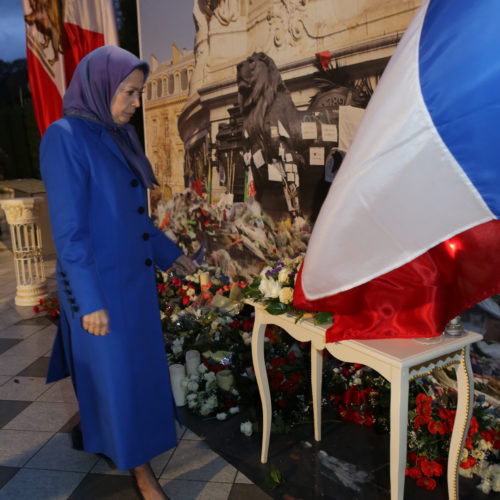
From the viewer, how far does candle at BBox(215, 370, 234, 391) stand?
9.28ft

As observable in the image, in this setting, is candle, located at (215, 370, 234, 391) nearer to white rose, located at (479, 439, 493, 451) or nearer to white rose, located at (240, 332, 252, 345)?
white rose, located at (240, 332, 252, 345)

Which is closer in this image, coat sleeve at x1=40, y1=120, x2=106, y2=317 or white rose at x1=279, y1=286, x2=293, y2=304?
coat sleeve at x1=40, y1=120, x2=106, y2=317

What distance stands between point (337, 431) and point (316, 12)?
240 cm

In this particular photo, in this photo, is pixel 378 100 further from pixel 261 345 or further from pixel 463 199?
pixel 261 345

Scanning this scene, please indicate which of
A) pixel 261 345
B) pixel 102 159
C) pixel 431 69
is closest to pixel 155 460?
pixel 261 345

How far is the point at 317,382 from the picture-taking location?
2.38m

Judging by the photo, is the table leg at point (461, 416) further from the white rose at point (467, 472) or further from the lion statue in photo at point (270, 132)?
the lion statue in photo at point (270, 132)

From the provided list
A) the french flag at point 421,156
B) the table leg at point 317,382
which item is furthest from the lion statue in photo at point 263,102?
the french flag at point 421,156

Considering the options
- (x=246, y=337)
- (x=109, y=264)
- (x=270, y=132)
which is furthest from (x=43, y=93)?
(x=109, y=264)

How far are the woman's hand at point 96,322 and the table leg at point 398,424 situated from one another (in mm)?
1006

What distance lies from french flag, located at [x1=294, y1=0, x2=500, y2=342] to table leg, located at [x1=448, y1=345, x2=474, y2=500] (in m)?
0.80

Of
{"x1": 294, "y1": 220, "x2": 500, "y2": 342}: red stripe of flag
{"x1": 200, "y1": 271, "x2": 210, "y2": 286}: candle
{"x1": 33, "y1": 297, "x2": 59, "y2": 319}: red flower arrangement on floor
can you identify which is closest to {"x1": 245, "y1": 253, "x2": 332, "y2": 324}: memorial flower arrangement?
{"x1": 294, "y1": 220, "x2": 500, "y2": 342}: red stripe of flag

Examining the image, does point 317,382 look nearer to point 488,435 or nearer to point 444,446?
point 444,446

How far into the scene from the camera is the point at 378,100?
1100 millimetres
